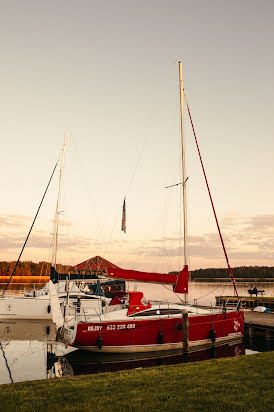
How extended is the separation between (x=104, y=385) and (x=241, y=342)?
15.4 meters

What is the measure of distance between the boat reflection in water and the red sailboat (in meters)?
0.40

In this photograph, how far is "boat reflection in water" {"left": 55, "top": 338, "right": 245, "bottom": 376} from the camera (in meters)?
16.9

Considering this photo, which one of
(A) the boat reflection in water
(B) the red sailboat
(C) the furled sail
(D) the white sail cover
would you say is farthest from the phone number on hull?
(C) the furled sail

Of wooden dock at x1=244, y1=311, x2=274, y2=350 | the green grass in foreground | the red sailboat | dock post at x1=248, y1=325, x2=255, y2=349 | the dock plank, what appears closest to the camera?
the green grass in foreground

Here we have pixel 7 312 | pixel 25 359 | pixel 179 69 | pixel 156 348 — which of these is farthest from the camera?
pixel 7 312

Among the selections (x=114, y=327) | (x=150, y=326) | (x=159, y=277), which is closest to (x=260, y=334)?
(x=150, y=326)

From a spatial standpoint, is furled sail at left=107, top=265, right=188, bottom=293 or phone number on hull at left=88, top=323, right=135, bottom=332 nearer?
phone number on hull at left=88, top=323, right=135, bottom=332

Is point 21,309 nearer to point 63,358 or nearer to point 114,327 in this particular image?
point 63,358

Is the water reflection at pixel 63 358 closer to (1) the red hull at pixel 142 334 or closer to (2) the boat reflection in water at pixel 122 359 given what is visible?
(2) the boat reflection in water at pixel 122 359

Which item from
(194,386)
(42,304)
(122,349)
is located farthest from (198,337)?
(42,304)

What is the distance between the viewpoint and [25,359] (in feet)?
58.9

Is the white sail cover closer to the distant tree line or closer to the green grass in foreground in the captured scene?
the green grass in foreground

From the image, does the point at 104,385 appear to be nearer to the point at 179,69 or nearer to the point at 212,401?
the point at 212,401

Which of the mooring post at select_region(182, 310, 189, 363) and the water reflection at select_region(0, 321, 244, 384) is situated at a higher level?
the mooring post at select_region(182, 310, 189, 363)
